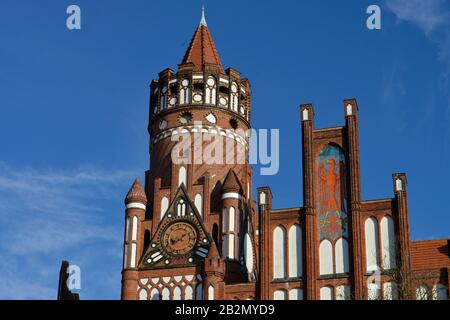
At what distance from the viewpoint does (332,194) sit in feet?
121

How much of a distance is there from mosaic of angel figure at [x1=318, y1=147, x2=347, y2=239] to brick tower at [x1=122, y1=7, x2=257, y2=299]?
4.51 metres

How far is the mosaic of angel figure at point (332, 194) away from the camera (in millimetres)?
A: 36484

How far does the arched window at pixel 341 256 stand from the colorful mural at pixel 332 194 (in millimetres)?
277

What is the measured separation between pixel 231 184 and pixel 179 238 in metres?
3.17

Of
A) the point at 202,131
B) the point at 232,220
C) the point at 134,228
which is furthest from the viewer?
the point at 202,131

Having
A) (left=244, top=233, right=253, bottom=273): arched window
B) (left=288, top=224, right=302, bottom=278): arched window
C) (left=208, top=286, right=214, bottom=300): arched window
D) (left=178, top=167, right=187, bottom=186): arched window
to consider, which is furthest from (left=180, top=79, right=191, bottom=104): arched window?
(left=208, top=286, right=214, bottom=300): arched window

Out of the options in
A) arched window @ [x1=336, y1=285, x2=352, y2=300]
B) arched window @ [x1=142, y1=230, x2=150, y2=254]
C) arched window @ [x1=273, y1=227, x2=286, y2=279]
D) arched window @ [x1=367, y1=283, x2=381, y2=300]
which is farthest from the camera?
arched window @ [x1=142, y1=230, x2=150, y2=254]

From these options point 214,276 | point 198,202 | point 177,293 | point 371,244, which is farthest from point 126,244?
point 371,244

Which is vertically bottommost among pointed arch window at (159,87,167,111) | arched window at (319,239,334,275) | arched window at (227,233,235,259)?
arched window at (319,239,334,275)

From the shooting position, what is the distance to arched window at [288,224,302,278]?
3619 cm

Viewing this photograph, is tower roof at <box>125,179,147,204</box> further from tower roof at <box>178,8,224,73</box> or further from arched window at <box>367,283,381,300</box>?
arched window at <box>367,283,381,300</box>

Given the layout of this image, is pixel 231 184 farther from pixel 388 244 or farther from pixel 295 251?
pixel 388 244
